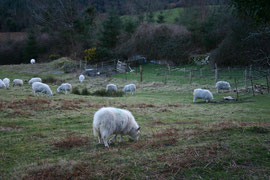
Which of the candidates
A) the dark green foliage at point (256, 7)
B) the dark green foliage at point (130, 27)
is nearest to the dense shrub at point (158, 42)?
the dark green foliage at point (130, 27)

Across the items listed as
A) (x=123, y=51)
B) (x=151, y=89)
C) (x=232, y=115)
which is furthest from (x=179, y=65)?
(x=232, y=115)

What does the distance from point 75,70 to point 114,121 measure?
40347 millimetres

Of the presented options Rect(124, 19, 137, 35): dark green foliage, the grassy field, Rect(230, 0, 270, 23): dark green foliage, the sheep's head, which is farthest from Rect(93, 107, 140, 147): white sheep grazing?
Rect(124, 19, 137, 35): dark green foliage

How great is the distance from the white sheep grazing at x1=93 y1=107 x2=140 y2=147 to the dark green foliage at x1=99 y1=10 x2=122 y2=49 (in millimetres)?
51464

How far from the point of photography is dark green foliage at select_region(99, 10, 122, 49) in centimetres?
5672

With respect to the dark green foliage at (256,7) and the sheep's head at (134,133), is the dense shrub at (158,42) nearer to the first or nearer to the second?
the sheep's head at (134,133)

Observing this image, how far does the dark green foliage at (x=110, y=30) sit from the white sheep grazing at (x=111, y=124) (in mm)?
51464

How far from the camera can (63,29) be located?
65.6 m

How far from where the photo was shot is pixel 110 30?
189ft

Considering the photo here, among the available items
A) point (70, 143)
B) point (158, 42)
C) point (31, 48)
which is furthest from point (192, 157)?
point (31, 48)

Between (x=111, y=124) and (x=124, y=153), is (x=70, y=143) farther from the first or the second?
(x=124, y=153)

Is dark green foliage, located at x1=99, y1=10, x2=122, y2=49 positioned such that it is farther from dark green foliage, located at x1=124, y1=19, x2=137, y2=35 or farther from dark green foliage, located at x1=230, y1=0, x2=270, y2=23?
dark green foliage, located at x1=230, y1=0, x2=270, y2=23

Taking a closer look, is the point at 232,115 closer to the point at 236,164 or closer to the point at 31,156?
the point at 236,164

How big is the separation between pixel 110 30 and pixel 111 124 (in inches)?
2076
